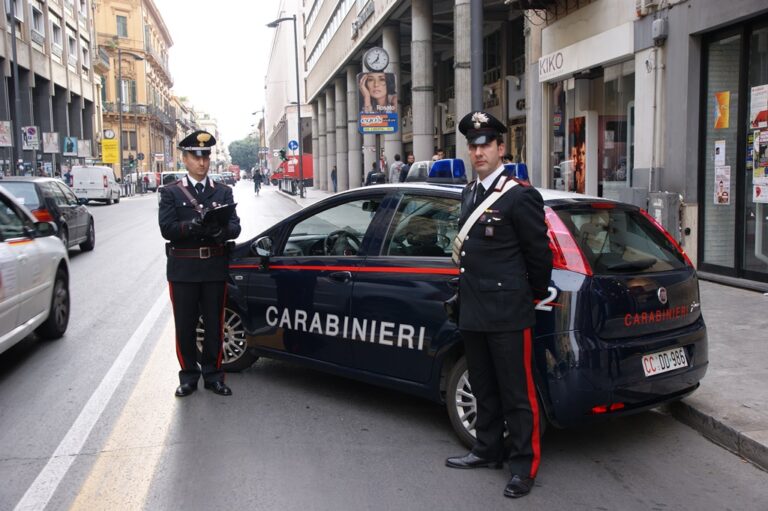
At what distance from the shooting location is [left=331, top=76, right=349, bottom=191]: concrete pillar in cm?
4441

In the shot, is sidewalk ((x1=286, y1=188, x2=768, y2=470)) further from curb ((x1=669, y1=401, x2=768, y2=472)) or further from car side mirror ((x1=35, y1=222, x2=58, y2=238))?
car side mirror ((x1=35, y1=222, x2=58, y2=238))

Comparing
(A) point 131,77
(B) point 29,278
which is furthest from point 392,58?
(A) point 131,77

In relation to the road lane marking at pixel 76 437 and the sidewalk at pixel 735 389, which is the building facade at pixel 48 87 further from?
the sidewalk at pixel 735 389

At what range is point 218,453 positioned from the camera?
4.55 meters

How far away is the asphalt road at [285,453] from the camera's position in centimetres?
394

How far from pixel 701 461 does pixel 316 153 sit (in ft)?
191

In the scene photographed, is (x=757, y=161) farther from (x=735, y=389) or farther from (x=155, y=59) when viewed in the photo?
(x=155, y=59)

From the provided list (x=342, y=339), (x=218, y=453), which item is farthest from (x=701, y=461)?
(x=218, y=453)

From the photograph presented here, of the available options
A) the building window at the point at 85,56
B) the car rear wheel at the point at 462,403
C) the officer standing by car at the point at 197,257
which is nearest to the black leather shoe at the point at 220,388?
the officer standing by car at the point at 197,257

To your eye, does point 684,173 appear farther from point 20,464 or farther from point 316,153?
point 316,153

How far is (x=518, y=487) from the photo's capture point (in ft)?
13.0

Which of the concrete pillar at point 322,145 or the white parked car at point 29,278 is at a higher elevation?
the concrete pillar at point 322,145

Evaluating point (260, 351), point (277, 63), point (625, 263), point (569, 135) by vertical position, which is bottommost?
point (260, 351)

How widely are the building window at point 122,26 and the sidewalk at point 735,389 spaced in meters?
81.7
